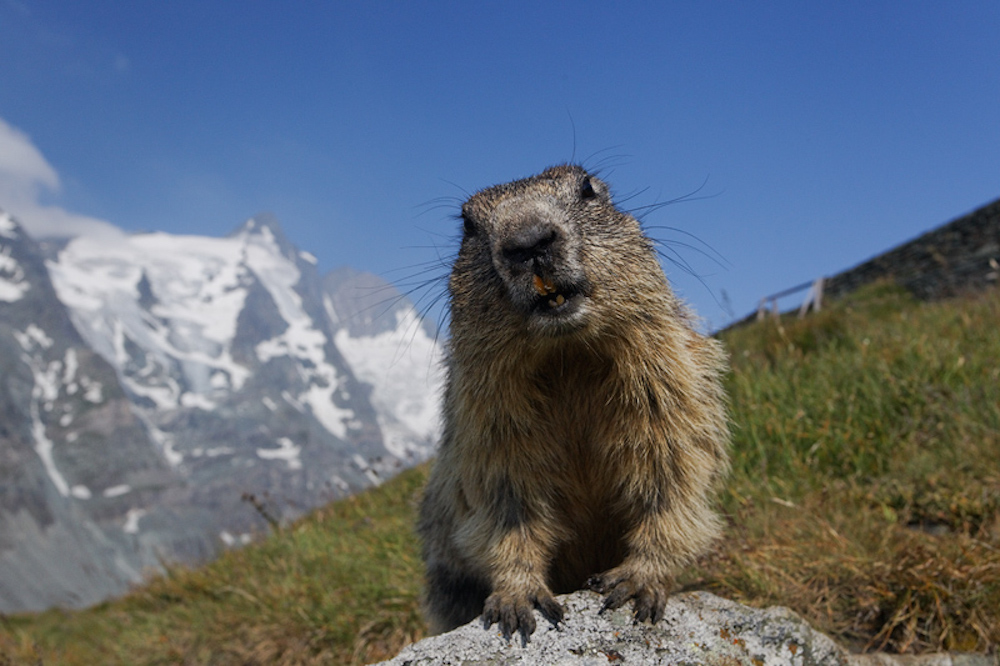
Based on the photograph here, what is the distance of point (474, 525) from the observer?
10.4 feet

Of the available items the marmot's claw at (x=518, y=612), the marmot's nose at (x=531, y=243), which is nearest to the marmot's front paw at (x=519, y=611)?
the marmot's claw at (x=518, y=612)

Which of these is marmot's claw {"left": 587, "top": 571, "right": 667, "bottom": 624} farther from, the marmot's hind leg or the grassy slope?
the grassy slope

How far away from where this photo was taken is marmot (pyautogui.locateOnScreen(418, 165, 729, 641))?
2.82m

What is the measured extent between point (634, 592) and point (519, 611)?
1.70 ft

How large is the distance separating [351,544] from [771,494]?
397 centimetres

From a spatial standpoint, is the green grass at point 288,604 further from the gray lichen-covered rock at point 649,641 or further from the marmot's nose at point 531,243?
the marmot's nose at point 531,243

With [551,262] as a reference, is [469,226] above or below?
above

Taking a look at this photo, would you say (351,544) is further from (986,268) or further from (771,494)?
(986,268)

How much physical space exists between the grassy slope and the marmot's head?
6.82 feet

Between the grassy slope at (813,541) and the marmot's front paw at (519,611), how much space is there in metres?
1.50

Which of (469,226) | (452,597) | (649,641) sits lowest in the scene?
(649,641)

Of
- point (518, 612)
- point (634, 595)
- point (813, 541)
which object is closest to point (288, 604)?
point (518, 612)

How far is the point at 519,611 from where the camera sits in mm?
2822

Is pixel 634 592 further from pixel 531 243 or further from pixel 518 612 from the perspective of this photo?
pixel 531 243
